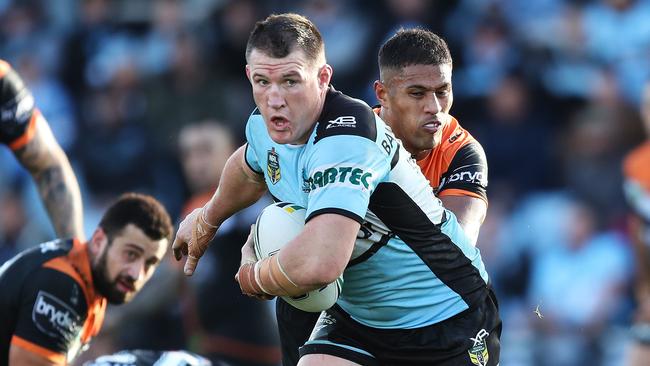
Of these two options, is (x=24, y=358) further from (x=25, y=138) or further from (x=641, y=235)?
(x=641, y=235)

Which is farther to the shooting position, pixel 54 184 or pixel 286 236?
pixel 54 184

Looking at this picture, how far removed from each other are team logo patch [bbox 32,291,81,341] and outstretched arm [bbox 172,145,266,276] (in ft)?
3.75

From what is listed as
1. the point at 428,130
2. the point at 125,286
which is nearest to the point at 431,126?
the point at 428,130

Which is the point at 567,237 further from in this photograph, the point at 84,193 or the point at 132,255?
the point at 84,193

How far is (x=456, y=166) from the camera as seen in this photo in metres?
6.02

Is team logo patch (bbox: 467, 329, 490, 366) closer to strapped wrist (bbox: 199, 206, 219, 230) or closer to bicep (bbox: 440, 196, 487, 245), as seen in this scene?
bicep (bbox: 440, 196, 487, 245)

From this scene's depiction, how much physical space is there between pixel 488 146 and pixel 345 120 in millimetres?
5964

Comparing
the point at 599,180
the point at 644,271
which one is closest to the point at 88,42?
the point at 599,180

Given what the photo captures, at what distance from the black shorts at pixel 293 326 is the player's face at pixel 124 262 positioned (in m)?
1.39

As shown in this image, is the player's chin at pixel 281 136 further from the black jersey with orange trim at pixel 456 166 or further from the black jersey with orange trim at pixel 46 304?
the black jersey with orange trim at pixel 46 304

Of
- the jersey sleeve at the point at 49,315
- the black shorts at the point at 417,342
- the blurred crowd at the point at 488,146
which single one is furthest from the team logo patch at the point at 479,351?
the blurred crowd at the point at 488,146

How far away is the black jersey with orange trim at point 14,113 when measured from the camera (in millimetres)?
7316

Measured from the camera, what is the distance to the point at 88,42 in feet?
45.8

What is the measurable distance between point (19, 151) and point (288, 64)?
3043 millimetres
